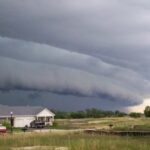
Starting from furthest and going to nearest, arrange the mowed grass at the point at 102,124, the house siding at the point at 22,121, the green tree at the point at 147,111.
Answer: the green tree at the point at 147,111 < the house siding at the point at 22,121 < the mowed grass at the point at 102,124

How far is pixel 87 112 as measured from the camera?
15112 cm

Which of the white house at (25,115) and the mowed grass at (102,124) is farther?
the white house at (25,115)

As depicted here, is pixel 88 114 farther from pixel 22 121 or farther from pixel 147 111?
pixel 22 121

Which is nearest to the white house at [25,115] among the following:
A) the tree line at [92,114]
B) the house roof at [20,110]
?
the house roof at [20,110]

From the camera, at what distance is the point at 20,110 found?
101 meters

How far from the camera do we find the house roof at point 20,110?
9846 centimetres

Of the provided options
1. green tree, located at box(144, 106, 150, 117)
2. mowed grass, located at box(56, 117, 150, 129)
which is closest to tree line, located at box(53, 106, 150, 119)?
green tree, located at box(144, 106, 150, 117)

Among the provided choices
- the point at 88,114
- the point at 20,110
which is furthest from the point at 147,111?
the point at 20,110

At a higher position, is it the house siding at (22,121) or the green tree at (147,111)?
the green tree at (147,111)

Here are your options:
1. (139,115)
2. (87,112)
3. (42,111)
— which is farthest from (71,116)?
(42,111)

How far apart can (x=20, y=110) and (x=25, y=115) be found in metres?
3.18

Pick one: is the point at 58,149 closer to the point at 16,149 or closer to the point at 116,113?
the point at 16,149

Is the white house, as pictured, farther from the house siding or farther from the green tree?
the green tree

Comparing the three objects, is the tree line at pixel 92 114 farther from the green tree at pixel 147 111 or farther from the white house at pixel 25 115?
the white house at pixel 25 115
